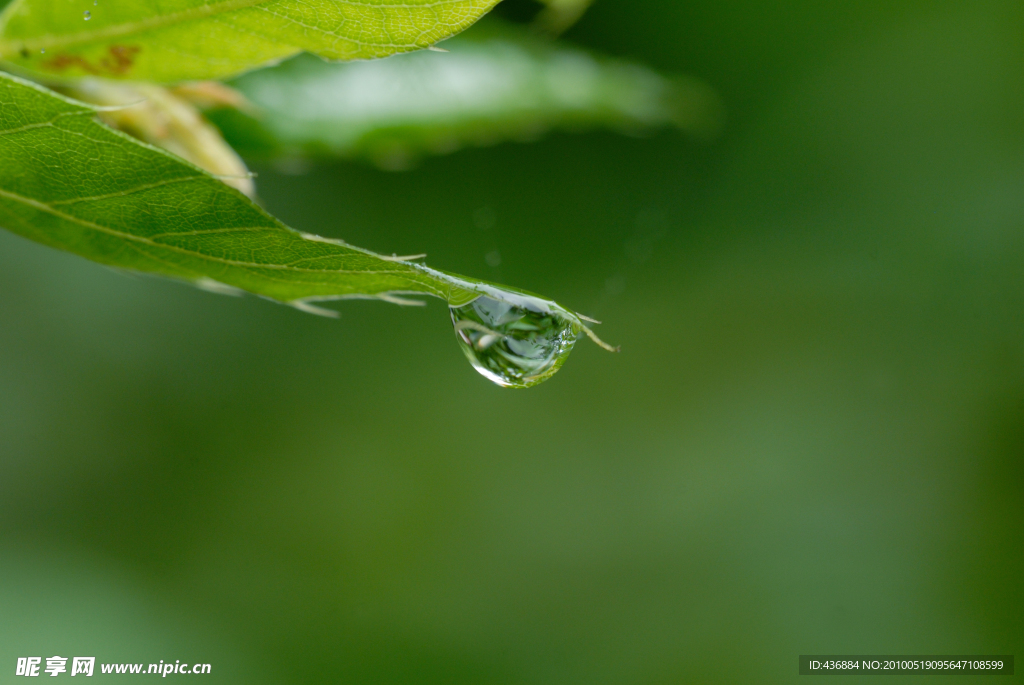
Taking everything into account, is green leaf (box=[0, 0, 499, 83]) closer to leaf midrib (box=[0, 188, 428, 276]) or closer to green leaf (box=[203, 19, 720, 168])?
leaf midrib (box=[0, 188, 428, 276])

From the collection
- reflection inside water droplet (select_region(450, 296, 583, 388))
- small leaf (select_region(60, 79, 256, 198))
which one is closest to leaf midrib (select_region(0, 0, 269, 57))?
small leaf (select_region(60, 79, 256, 198))

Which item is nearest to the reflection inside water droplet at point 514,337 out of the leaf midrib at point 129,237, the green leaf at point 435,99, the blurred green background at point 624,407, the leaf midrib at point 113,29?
the leaf midrib at point 129,237

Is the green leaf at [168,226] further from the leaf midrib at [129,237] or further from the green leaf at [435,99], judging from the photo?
the green leaf at [435,99]

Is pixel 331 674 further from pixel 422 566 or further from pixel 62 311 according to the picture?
pixel 62 311

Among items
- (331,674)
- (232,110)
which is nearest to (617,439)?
(331,674)

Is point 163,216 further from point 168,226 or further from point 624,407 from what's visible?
point 624,407

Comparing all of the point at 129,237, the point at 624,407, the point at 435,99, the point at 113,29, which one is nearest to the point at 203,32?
the point at 113,29
